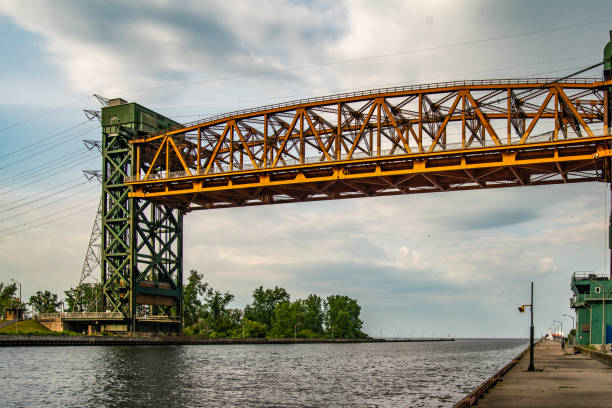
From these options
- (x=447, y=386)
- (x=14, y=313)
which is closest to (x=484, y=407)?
(x=447, y=386)

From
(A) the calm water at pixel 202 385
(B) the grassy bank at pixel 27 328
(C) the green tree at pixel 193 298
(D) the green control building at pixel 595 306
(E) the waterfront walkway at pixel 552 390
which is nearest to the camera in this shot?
(E) the waterfront walkway at pixel 552 390

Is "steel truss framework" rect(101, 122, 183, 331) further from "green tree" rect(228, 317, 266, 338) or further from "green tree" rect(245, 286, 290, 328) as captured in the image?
"green tree" rect(245, 286, 290, 328)

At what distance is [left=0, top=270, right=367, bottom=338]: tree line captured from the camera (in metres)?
134

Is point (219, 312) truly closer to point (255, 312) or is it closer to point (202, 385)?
point (255, 312)

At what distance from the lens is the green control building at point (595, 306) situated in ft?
244

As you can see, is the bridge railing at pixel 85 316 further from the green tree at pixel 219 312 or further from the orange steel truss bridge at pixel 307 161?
the green tree at pixel 219 312

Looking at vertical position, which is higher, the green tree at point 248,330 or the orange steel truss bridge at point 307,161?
the orange steel truss bridge at point 307,161

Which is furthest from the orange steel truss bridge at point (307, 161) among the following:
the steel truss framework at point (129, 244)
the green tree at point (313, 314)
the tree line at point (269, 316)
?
the green tree at point (313, 314)

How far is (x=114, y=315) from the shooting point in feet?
263

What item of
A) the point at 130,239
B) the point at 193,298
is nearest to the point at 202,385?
the point at 130,239

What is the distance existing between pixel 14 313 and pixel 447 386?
236ft

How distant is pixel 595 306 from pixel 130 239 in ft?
194

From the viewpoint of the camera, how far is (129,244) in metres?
80.7

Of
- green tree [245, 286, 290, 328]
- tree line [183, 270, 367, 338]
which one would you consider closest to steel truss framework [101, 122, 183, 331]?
tree line [183, 270, 367, 338]
